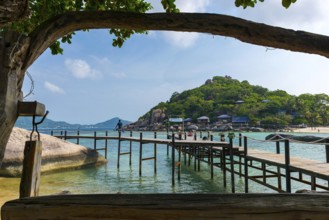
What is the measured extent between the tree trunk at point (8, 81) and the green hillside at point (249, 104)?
323ft

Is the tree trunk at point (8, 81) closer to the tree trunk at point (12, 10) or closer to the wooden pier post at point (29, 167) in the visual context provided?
the tree trunk at point (12, 10)

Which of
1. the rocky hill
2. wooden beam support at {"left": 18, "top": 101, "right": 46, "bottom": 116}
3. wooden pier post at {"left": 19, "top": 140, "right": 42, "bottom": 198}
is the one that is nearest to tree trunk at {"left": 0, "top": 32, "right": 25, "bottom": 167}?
wooden beam support at {"left": 18, "top": 101, "right": 46, "bottom": 116}

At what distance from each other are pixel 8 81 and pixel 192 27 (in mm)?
1288

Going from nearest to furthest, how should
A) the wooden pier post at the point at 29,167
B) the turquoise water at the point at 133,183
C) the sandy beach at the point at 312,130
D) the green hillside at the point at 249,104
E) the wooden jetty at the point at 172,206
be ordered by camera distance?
1. the wooden jetty at the point at 172,206
2. the wooden pier post at the point at 29,167
3. the turquoise water at the point at 133,183
4. the sandy beach at the point at 312,130
5. the green hillside at the point at 249,104

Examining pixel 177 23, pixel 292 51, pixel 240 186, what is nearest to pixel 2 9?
pixel 177 23

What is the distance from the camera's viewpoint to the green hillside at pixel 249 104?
94312 mm

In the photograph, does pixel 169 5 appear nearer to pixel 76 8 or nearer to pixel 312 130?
pixel 76 8

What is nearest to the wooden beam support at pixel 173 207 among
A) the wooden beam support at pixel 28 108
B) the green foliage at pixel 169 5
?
the wooden beam support at pixel 28 108

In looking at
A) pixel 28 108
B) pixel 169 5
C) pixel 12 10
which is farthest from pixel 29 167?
pixel 169 5

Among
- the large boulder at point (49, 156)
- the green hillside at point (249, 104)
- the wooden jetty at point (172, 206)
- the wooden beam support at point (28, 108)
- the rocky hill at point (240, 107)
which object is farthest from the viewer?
the rocky hill at point (240, 107)

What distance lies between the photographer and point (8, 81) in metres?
1.78

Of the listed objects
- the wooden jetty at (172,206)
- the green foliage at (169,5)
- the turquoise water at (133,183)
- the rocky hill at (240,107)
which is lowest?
the turquoise water at (133,183)

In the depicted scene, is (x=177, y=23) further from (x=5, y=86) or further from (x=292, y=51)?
(x=5, y=86)

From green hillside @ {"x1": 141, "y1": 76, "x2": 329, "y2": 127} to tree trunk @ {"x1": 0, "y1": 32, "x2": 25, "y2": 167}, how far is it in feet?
323
